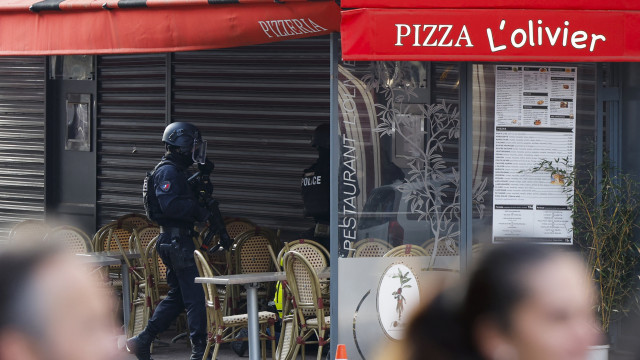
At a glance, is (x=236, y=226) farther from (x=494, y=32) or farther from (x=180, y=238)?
(x=494, y=32)

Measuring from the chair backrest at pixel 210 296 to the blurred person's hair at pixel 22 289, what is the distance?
18.4 ft

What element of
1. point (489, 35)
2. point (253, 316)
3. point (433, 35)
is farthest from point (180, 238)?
point (489, 35)

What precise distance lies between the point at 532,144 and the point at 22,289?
567 cm

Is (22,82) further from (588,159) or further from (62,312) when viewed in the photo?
(62,312)

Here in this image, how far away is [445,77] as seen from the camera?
7.40 m

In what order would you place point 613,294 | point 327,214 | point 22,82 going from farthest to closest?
point 22,82 < point 327,214 < point 613,294

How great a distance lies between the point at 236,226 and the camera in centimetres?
1030

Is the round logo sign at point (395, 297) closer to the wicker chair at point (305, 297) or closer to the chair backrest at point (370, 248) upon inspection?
the chair backrest at point (370, 248)

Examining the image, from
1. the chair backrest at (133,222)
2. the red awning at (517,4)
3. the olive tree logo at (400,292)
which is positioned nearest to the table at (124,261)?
the chair backrest at (133,222)

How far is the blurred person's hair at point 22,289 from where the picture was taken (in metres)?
2.21

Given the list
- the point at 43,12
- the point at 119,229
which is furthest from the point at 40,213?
the point at 43,12

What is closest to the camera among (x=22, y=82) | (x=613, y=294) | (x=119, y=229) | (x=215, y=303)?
(x=613, y=294)

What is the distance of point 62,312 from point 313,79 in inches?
339

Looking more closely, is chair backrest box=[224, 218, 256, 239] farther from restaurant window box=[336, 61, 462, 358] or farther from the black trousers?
restaurant window box=[336, 61, 462, 358]
